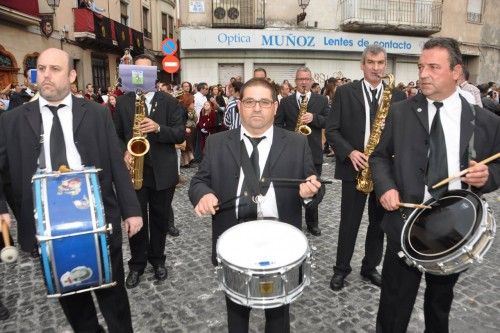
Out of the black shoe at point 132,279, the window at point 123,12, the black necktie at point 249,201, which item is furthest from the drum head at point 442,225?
the window at point 123,12

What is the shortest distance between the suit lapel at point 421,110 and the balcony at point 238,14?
641 inches

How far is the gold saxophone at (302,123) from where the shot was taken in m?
5.61

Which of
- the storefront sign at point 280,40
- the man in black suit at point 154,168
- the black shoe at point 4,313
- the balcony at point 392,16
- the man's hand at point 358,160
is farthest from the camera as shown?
the balcony at point 392,16

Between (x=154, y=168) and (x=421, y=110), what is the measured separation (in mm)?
2678

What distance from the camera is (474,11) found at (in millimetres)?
21734

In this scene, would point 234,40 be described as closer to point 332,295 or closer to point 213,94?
point 213,94

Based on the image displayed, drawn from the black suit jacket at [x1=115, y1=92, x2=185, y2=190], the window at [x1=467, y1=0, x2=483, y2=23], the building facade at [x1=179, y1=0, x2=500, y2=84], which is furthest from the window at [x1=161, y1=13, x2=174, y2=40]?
the black suit jacket at [x1=115, y1=92, x2=185, y2=190]

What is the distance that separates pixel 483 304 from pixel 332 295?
4.57 ft

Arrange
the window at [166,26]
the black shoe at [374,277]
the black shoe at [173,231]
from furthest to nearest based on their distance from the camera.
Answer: the window at [166,26] < the black shoe at [173,231] < the black shoe at [374,277]

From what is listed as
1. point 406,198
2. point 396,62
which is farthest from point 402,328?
point 396,62

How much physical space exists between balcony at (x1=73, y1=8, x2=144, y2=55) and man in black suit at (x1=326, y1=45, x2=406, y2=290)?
18824 mm

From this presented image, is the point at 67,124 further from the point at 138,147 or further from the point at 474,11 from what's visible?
the point at 474,11

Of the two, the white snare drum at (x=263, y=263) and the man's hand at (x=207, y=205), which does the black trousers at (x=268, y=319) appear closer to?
the white snare drum at (x=263, y=263)

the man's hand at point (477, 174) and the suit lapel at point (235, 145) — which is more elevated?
the suit lapel at point (235, 145)
